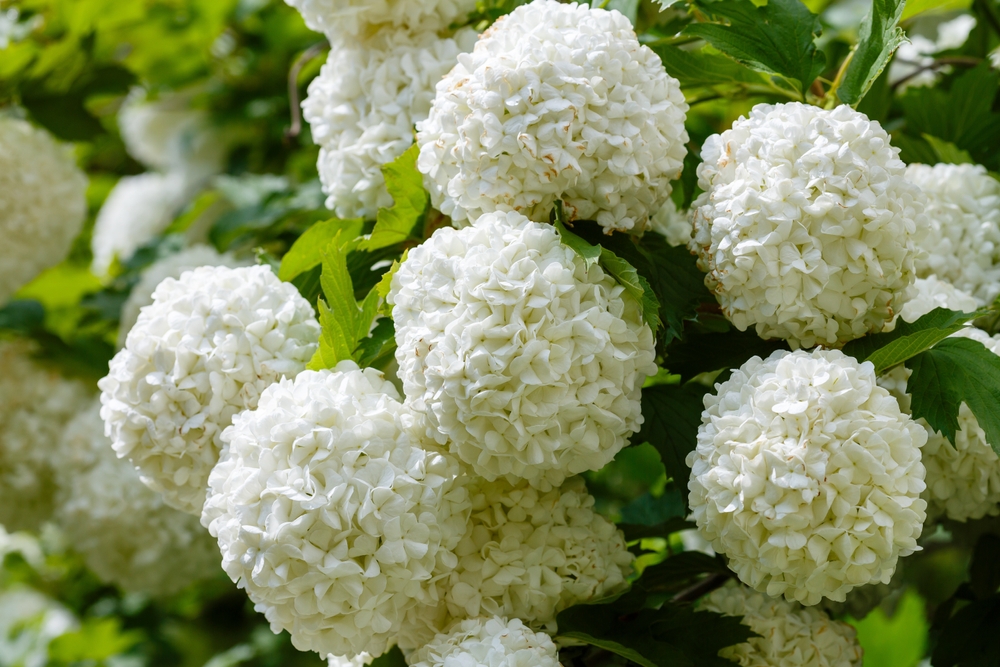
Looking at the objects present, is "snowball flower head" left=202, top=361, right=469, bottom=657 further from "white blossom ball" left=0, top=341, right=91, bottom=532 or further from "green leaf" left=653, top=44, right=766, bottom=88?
"white blossom ball" left=0, top=341, right=91, bottom=532

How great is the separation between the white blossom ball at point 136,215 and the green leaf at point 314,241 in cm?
149

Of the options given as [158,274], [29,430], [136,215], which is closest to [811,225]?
[158,274]

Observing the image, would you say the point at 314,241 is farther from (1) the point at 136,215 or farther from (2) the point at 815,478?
(1) the point at 136,215

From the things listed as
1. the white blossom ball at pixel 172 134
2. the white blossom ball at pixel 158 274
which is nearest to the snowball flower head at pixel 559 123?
the white blossom ball at pixel 158 274

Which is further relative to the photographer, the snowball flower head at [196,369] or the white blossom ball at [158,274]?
the white blossom ball at [158,274]

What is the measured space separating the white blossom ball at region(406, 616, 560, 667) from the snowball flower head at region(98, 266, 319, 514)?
0.33m

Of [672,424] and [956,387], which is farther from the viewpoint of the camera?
[672,424]

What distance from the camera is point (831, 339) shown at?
87cm

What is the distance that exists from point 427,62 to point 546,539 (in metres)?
0.56

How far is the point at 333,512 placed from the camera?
0.81 m

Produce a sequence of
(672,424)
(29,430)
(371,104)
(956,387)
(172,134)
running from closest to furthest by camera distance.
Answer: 1. (956,387)
2. (672,424)
3. (371,104)
4. (29,430)
5. (172,134)

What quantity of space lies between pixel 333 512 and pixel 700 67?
0.64 m

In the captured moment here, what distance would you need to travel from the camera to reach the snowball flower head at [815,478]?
765mm

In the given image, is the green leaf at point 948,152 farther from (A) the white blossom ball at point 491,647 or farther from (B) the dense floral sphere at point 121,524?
(B) the dense floral sphere at point 121,524
